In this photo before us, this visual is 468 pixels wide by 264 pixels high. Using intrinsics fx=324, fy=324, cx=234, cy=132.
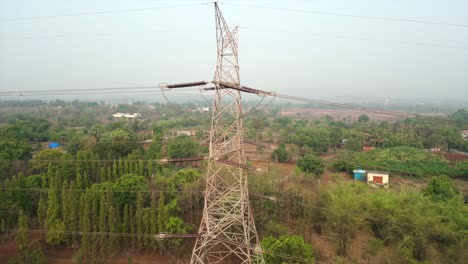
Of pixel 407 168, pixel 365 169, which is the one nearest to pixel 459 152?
pixel 407 168

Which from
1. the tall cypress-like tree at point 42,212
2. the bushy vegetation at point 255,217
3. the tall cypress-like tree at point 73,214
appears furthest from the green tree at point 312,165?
the tall cypress-like tree at point 42,212

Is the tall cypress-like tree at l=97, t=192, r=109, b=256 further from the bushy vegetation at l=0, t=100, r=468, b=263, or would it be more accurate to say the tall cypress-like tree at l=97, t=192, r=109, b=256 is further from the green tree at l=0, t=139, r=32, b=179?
the green tree at l=0, t=139, r=32, b=179

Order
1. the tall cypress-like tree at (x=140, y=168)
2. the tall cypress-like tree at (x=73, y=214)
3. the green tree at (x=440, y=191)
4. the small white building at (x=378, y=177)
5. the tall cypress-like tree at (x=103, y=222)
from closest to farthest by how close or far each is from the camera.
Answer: the tall cypress-like tree at (x=103, y=222) < the tall cypress-like tree at (x=73, y=214) < the green tree at (x=440, y=191) < the tall cypress-like tree at (x=140, y=168) < the small white building at (x=378, y=177)

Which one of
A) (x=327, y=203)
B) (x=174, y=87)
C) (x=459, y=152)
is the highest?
(x=174, y=87)

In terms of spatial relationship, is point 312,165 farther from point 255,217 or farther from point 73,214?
point 73,214

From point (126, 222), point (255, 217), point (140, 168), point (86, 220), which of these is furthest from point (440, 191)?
point (86, 220)

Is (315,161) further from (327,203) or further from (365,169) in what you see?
(327,203)

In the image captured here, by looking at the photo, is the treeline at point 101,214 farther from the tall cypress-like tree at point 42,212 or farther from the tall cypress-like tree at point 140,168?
the tall cypress-like tree at point 140,168

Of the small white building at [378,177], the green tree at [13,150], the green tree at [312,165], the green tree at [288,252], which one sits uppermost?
the green tree at [13,150]

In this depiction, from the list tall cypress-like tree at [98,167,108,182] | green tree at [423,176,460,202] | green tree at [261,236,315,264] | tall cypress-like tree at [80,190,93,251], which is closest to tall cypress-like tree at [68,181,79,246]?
tall cypress-like tree at [80,190,93,251]

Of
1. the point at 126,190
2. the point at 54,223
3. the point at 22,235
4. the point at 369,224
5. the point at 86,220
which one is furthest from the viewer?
the point at 126,190

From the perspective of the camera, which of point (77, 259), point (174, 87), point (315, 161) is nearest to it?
point (174, 87)
